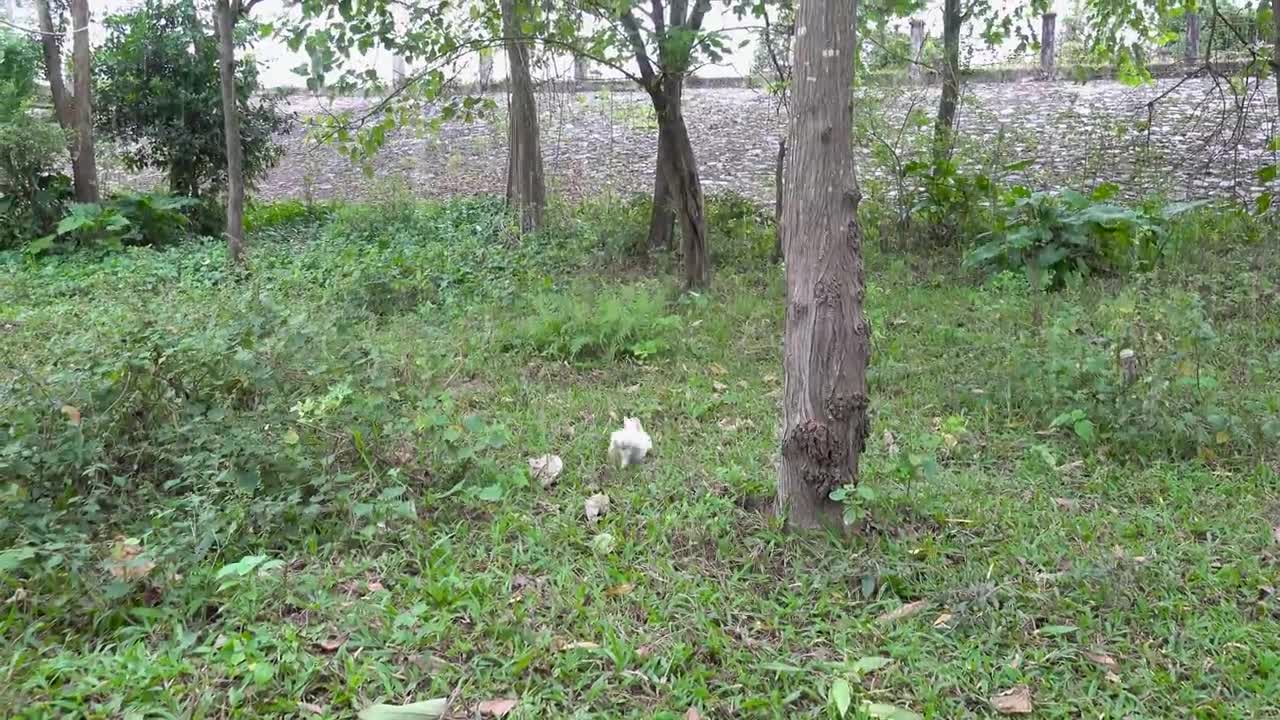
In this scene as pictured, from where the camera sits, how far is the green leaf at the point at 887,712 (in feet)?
8.38

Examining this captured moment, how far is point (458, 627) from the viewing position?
299 cm

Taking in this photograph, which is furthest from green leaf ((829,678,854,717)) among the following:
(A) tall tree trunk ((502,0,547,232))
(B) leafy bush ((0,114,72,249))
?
(B) leafy bush ((0,114,72,249))

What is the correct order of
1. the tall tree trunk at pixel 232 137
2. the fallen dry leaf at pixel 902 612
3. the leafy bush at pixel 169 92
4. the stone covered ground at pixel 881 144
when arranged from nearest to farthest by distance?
the fallen dry leaf at pixel 902 612 < the tall tree trunk at pixel 232 137 < the stone covered ground at pixel 881 144 < the leafy bush at pixel 169 92

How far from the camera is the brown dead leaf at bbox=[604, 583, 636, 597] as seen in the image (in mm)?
3199

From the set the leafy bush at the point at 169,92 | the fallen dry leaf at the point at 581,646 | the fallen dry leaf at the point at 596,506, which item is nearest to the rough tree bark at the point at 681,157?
the fallen dry leaf at the point at 596,506

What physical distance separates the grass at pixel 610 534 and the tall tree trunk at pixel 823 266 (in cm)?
34

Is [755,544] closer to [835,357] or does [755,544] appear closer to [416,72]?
[835,357]

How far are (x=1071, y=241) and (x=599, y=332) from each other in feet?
12.5

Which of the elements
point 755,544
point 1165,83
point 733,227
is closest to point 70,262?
point 733,227

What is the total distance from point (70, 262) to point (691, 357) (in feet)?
22.9

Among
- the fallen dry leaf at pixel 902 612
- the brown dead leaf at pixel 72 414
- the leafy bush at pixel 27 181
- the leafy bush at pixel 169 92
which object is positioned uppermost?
the leafy bush at pixel 169 92

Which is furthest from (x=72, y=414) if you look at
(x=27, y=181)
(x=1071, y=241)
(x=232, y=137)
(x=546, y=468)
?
(x=27, y=181)

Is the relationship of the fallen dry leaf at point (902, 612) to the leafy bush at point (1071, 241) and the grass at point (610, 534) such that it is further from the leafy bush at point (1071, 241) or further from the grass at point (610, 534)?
the leafy bush at point (1071, 241)

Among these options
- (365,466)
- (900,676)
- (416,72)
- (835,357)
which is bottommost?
(900,676)
